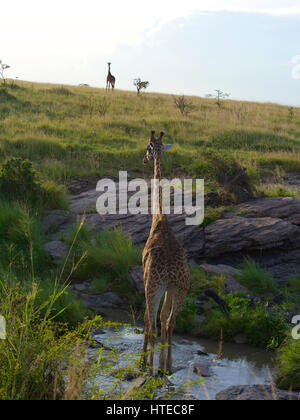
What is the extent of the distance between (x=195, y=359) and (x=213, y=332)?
1024 millimetres

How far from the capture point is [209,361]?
7363mm

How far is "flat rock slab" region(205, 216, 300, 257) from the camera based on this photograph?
10586mm

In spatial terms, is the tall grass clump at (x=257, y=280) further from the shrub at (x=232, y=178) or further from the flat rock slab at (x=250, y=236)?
the shrub at (x=232, y=178)

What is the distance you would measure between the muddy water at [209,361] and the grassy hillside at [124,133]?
6.38 metres

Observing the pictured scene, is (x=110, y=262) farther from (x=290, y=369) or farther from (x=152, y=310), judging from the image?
(x=290, y=369)

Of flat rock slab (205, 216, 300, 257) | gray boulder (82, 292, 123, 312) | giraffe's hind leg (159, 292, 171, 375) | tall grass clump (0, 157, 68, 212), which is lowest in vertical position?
gray boulder (82, 292, 123, 312)

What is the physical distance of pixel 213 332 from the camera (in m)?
8.34

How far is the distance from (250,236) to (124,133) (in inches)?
427

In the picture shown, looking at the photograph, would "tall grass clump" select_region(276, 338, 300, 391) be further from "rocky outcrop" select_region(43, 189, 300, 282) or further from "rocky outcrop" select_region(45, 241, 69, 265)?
"rocky outcrop" select_region(45, 241, 69, 265)

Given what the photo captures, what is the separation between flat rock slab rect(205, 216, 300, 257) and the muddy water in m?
2.73

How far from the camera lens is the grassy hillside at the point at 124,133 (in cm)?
1625

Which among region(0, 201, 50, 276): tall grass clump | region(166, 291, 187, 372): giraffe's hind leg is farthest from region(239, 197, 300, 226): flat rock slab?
region(166, 291, 187, 372): giraffe's hind leg

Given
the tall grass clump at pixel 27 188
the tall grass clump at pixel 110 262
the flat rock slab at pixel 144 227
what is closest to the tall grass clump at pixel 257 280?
the flat rock slab at pixel 144 227
